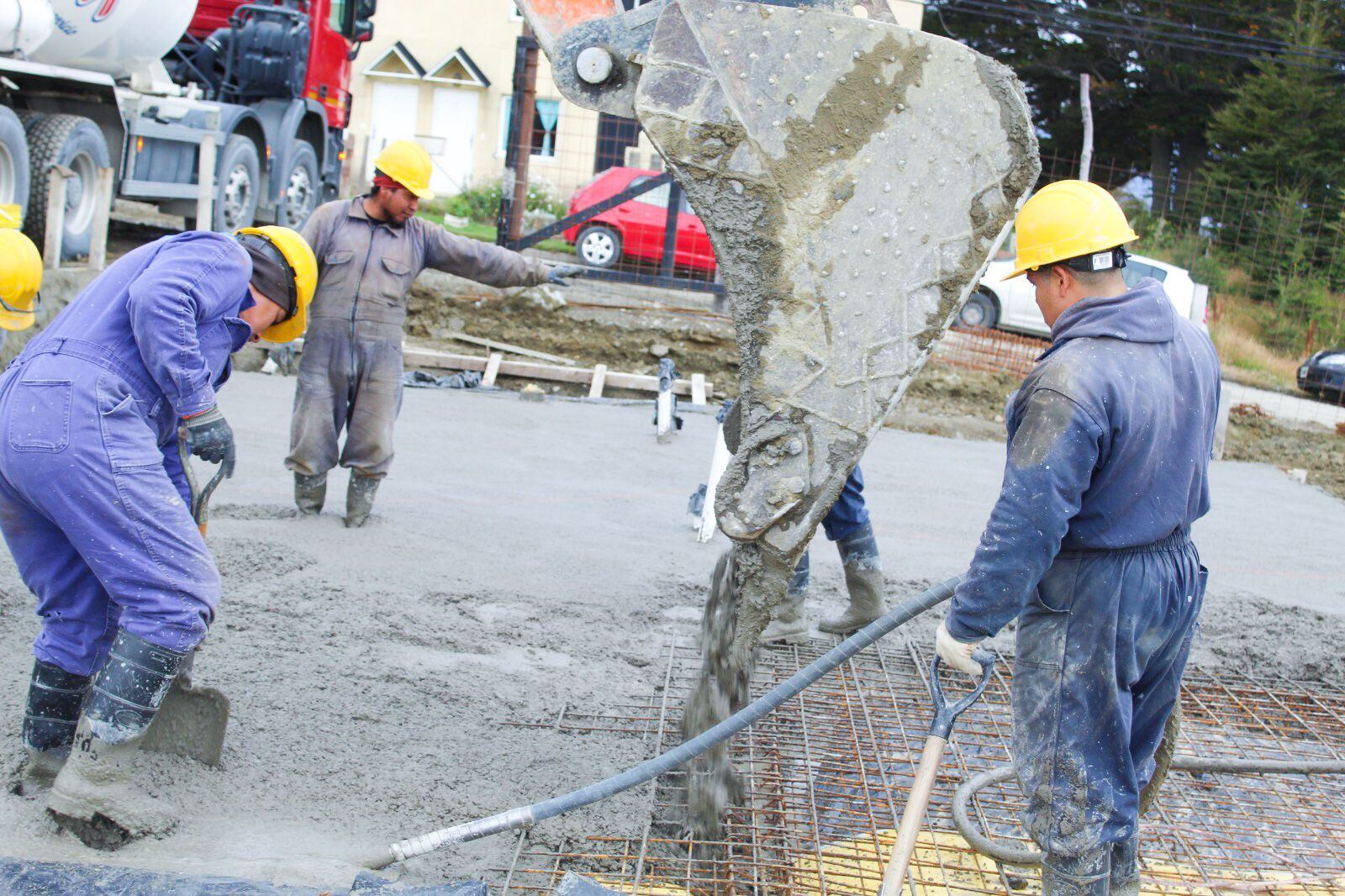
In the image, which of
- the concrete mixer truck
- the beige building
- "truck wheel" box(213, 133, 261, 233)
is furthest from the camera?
the beige building

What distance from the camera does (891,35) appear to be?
2.46 meters

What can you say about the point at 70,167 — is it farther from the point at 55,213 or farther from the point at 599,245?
the point at 599,245

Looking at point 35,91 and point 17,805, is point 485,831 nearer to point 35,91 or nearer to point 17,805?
point 17,805

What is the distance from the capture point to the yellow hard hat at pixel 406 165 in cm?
493

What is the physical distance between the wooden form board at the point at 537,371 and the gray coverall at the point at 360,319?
4.20m

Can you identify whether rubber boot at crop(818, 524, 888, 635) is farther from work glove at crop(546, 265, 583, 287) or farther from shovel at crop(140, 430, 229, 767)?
shovel at crop(140, 430, 229, 767)

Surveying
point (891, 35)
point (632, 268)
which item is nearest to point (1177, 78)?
point (632, 268)

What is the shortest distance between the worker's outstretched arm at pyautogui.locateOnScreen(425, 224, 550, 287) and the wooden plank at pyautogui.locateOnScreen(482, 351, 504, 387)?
13.3 feet

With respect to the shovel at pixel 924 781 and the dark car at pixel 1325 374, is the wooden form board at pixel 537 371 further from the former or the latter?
the dark car at pixel 1325 374

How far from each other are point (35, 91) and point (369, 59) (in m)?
16.5

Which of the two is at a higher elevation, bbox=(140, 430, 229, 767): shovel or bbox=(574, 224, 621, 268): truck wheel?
bbox=(574, 224, 621, 268): truck wheel

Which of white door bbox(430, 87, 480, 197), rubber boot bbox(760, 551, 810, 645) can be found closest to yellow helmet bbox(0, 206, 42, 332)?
rubber boot bbox(760, 551, 810, 645)

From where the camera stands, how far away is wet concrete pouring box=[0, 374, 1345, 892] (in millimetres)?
2971

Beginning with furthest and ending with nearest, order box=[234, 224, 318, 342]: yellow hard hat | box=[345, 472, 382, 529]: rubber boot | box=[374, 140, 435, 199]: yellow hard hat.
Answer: box=[345, 472, 382, 529]: rubber boot < box=[374, 140, 435, 199]: yellow hard hat < box=[234, 224, 318, 342]: yellow hard hat
